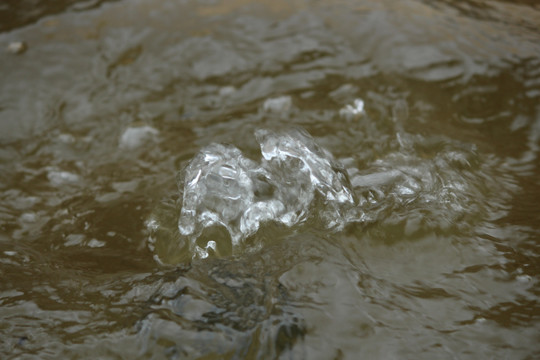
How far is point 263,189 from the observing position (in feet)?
6.13

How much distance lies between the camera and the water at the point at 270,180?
1.41 m

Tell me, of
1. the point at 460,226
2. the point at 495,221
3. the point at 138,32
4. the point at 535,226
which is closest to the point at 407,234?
the point at 460,226

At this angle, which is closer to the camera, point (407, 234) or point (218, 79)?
point (407, 234)

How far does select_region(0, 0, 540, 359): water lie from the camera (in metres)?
1.41

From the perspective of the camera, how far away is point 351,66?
2.61 metres

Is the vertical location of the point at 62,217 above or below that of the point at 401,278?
below

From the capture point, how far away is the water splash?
1760 millimetres

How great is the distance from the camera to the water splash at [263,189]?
69.3 inches

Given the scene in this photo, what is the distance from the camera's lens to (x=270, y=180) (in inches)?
74.2

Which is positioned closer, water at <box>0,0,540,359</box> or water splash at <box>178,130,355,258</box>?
water at <box>0,0,540,359</box>

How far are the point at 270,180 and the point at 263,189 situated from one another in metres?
0.04

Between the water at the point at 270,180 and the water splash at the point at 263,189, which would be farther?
the water splash at the point at 263,189

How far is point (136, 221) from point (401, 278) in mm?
895

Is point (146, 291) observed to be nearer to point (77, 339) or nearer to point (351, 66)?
point (77, 339)
